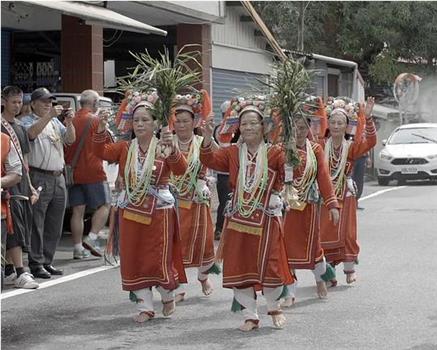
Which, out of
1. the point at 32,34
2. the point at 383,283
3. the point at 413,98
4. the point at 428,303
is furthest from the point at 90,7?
the point at 413,98

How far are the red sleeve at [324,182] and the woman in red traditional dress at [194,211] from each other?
1.05 m

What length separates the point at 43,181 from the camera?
1018 cm

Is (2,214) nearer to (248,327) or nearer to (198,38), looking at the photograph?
(248,327)

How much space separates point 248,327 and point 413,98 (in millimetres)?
23916

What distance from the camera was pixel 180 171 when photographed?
779 centimetres

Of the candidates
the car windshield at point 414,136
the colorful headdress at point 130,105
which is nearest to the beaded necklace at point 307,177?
the colorful headdress at point 130,105

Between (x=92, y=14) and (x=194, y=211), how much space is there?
5.32m

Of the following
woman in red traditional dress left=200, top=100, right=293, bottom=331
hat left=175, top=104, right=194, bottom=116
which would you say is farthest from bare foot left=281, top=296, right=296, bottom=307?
hat left=175, top=104, right=194, bottom=116

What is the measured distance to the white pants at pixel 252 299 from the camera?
7434 mm

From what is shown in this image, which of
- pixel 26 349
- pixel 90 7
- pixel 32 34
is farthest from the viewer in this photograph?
pixel 32 34

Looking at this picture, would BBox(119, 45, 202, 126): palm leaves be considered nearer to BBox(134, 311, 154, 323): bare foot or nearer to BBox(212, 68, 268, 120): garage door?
BBox(134, 311, 154, 323): bare foot

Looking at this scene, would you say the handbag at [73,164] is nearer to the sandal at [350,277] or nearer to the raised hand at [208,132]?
the sandal at [350,277]

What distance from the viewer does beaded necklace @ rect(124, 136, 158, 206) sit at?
25.5 feet

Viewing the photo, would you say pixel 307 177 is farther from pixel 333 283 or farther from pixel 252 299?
pixel 252 299
